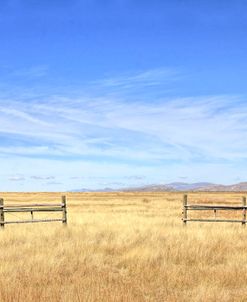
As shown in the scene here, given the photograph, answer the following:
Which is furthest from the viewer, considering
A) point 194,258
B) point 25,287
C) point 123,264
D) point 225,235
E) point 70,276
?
point 225,235

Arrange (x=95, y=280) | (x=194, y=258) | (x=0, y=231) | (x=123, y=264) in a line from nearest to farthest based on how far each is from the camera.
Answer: (x=95, y=280)
(x=123, y=264)
(x=194, y=258)
(x=0, y=231)

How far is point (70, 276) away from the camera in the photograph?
37.4 feet

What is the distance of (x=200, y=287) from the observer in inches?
400

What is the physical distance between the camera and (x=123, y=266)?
13102mm

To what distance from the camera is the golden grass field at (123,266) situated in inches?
373

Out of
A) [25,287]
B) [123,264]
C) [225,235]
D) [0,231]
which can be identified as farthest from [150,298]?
[0,231]

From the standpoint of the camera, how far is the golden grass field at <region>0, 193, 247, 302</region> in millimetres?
9477

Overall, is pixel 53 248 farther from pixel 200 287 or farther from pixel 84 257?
pixel 200 287

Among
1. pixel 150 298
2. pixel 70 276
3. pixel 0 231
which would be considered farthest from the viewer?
pixel 0 231

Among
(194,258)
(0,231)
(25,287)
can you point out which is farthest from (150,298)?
(0,231)

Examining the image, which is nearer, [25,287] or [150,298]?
[150,298]

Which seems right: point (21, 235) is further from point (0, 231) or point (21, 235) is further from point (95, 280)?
point (95, 280)

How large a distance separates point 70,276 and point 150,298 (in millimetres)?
2682

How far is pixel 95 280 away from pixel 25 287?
4.97 feet
